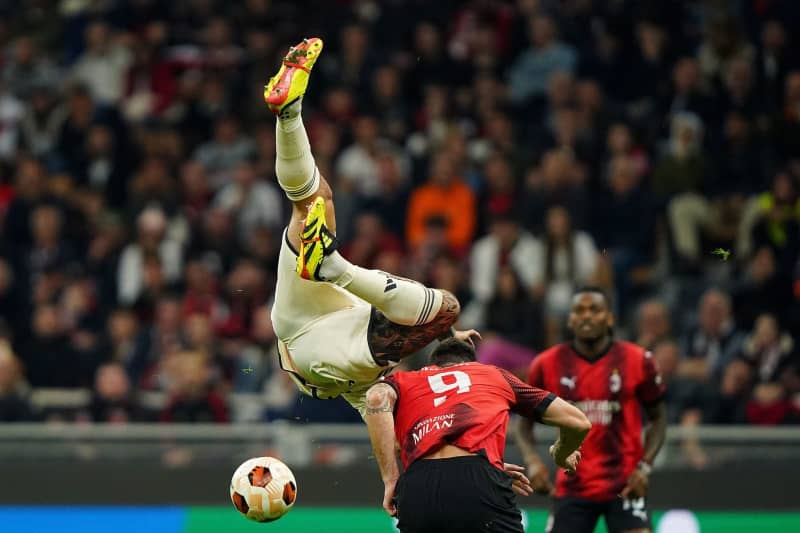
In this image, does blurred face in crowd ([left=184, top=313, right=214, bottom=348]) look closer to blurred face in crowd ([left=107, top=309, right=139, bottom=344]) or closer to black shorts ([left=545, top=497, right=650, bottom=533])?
blurred face in crowd ([left=107, top=309, right=139, bottom=344])

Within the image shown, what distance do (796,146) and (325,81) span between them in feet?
14.3

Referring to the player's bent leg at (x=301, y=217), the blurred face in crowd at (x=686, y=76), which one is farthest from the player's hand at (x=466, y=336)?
the blurred face in crowd at (x=686, y=76)

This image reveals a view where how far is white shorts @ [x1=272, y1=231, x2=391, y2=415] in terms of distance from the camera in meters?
7.14

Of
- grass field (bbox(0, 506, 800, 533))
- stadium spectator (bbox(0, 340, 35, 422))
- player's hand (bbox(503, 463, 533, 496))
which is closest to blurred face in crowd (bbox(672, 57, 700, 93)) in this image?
grass field (bbox(0, 506, 800, 533))

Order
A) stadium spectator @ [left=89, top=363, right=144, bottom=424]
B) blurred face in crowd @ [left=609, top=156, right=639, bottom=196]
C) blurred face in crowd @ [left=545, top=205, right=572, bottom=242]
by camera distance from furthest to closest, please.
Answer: blurred face in crowd @ [left=609, top=156, right=639, bottom=196] < blurred face in crowd @ [left=545, top=205, right=572, bottom=242] < stadium spectator @ [left=89, top=363, right=144, bottom=424]

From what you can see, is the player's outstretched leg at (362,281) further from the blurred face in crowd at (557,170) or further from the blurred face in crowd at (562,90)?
the blurred face in crowd at (562,90)

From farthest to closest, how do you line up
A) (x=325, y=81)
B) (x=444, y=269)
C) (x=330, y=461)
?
(x=325, y=81), (x=444, y=269), (x=330, y=461)

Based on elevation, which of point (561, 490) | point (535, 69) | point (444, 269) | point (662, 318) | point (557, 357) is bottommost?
point (561, 490)

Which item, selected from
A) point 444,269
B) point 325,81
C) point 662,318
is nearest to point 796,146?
point 662,318

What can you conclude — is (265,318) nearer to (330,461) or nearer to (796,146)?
(330,461)

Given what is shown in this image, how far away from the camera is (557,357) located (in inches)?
324

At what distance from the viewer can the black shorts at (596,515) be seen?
8.01 metres

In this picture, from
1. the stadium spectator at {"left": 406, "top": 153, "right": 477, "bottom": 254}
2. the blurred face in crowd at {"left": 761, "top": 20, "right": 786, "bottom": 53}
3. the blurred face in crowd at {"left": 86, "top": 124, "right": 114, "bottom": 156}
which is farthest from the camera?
the blurred face in crowd at {"left": 86, "top": 124, "right": 114, "bottom": 156}

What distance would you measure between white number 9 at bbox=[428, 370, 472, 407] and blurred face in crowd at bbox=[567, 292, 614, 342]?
5.09ft
